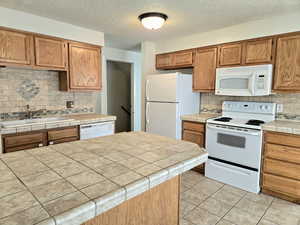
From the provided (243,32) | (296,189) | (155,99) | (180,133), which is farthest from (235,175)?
(243,32)

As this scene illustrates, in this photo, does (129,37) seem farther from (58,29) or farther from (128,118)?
(128,118)

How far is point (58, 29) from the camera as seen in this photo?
2859mm

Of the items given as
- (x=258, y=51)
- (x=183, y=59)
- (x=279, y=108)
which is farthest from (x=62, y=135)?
(x=279, y=108)

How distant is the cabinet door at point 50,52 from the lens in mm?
2666

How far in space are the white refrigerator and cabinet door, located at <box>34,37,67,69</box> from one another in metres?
1.51

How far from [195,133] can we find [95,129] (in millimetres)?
1631

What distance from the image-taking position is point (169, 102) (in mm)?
3301

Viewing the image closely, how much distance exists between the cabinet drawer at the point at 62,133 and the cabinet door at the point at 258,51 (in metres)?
2.73

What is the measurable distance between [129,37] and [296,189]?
3.44m

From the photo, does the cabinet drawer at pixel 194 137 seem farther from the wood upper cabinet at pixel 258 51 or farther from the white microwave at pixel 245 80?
the wood upper cabinet at pixel 258 51

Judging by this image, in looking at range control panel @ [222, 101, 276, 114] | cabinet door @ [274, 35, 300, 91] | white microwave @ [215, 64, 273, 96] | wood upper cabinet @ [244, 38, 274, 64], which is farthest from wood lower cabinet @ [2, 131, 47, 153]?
cabinet door @ [274, 35, 300, 91]

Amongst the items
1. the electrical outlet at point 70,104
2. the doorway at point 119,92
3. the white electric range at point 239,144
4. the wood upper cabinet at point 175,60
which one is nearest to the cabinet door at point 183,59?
the wood upper cabinet at point 175,60

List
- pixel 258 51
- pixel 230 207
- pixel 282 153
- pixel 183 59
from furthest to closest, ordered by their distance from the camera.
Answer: pixel 183 59, pixel 258 51, pixel 282 153, pixel 230 207

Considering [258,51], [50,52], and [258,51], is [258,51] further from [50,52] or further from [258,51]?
[50,52]
